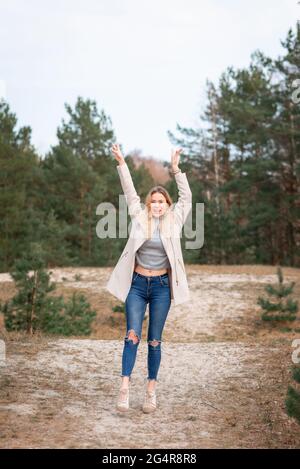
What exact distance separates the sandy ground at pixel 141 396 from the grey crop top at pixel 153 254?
122cm

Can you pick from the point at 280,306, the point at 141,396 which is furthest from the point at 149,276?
the point at 280,306

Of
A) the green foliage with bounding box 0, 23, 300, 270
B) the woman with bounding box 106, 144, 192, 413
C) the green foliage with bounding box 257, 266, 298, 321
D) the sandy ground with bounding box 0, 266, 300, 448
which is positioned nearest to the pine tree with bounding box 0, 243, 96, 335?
the sandy ground with bounding box 0, 266, 300, 448

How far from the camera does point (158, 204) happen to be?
4.79m

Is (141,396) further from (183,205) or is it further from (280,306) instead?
(280,306)

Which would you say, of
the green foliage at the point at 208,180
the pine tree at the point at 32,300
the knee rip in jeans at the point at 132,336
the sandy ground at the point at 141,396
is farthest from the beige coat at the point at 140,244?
the green foliage at the point at 208,180

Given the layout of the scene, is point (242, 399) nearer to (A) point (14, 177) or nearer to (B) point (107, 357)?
(B) point (107, 357)

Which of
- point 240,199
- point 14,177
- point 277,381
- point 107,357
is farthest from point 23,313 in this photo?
point 240,199

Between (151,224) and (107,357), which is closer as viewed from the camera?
(151,224)

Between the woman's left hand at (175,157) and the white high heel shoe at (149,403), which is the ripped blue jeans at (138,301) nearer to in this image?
the white high heel shoe at (149,403)

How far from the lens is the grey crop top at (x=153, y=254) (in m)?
4.68

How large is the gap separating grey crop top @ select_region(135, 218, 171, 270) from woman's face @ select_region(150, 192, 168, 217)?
0.17 metres

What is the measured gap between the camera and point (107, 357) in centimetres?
721
